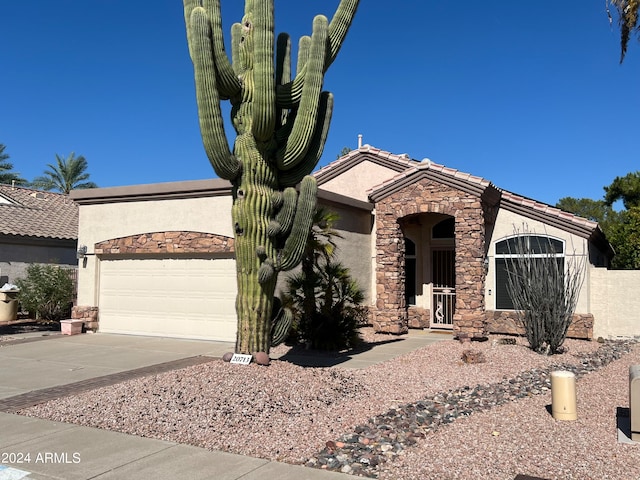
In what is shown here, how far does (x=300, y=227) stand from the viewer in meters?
8.73

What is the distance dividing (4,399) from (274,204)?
4910 mm

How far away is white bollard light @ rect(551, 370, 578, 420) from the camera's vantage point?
6.71 meters

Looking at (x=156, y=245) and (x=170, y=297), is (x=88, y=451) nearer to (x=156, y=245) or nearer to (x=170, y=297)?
(x=170, y=297)

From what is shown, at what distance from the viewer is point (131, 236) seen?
608 inches

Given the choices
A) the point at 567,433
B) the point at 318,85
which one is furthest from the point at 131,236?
the point at 567,433

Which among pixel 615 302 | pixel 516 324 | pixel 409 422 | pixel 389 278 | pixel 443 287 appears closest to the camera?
pixel 409 422

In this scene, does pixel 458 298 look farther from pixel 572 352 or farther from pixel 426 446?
pixel 426 446

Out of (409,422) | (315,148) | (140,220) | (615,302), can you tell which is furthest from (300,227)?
(615,302)

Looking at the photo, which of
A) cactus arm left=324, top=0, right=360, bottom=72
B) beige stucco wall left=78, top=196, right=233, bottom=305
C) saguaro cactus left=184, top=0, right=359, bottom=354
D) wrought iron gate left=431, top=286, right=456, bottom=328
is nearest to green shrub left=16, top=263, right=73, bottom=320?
beige stucco wall left=78, top=196, right=233, bottom=305

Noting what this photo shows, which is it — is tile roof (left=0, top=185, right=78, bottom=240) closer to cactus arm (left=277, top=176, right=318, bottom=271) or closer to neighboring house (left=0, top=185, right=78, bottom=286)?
neighboring house (left=0, top=185, right=78, bottom=286)

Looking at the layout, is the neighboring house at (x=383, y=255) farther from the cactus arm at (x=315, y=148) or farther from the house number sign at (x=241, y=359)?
the house number sign at (x=241, y=359)

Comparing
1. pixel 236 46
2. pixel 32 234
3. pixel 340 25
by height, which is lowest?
pixel 32 234

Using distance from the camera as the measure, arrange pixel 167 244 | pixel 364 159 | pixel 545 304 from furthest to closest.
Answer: pixel 364 159 < pixel 167 244 < pixel 545 304

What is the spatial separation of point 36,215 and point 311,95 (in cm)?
1976
